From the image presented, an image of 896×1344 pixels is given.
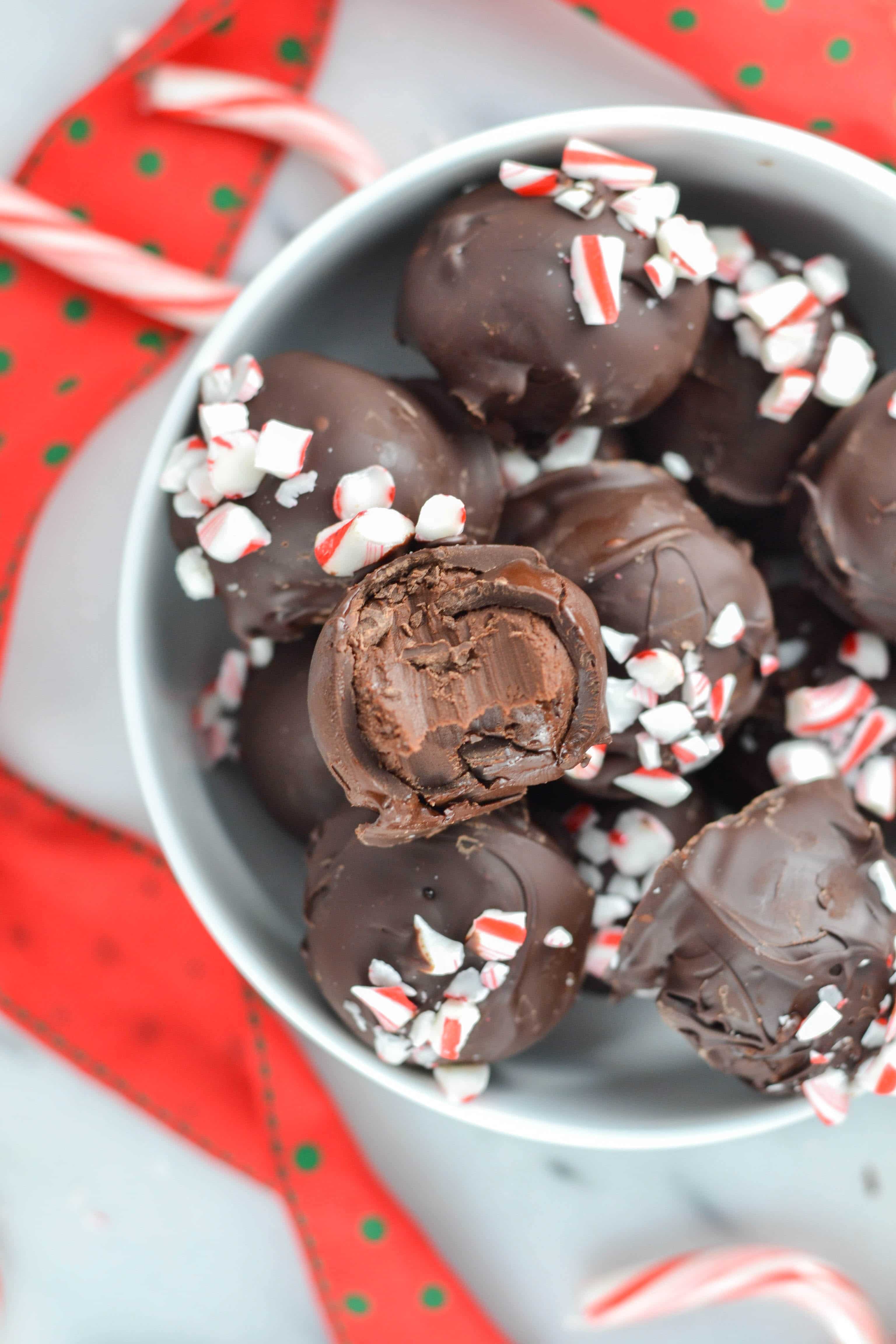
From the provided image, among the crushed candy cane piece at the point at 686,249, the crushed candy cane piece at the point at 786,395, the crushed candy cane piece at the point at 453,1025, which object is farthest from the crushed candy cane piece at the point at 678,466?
the crushed candy cane piece at the point at 453,1025

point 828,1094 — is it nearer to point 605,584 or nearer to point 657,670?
point 657,670

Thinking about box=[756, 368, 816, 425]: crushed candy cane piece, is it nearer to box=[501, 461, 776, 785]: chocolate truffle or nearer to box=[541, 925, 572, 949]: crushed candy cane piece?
box=[501, 461, 776, 785]: chocolate truffle

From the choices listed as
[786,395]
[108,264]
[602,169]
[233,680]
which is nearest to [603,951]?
[233,680]

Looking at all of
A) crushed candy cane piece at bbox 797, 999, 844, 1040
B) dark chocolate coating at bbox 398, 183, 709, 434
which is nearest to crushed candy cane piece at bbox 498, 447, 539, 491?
dark chocolate coating at bbox 398, 183, 709, 434

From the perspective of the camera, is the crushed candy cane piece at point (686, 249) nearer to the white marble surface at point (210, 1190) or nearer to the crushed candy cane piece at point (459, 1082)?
the white marble surface at point (210, 1190)

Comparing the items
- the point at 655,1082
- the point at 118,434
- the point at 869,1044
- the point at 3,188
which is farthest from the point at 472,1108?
the point at 3,188

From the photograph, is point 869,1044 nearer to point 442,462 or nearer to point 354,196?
point 442,462
